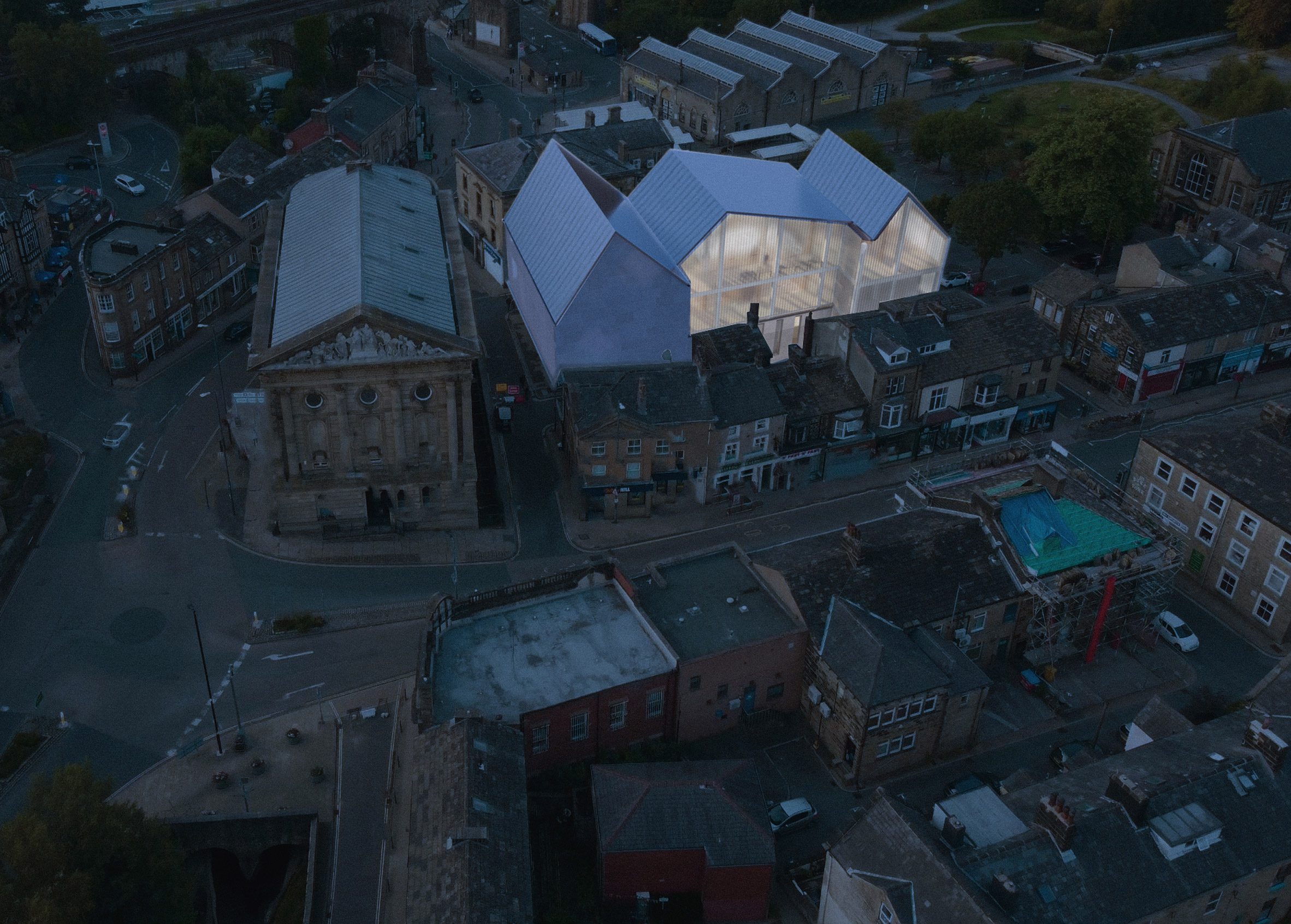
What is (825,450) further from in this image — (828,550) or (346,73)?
(346,73)

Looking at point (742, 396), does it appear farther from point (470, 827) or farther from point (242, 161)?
point (242, 161)

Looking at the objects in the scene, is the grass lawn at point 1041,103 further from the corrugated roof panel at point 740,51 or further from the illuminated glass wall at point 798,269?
the illuminated glass wall at point 798,269

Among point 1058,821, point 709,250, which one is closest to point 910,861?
point 1058,821

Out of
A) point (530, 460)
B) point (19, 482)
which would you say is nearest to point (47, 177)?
point (19, 482)

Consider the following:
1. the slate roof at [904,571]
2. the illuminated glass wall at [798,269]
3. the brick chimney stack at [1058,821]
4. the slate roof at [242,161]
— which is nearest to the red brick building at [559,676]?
the slate roof at [904,571]

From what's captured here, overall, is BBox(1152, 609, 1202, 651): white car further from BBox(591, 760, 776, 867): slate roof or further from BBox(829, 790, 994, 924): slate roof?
BBox(591, 760, 776, 867): slate roof

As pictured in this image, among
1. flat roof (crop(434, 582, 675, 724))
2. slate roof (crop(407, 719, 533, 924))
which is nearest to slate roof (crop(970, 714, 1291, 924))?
slate roof (crop(407, 719, 533, 924))
